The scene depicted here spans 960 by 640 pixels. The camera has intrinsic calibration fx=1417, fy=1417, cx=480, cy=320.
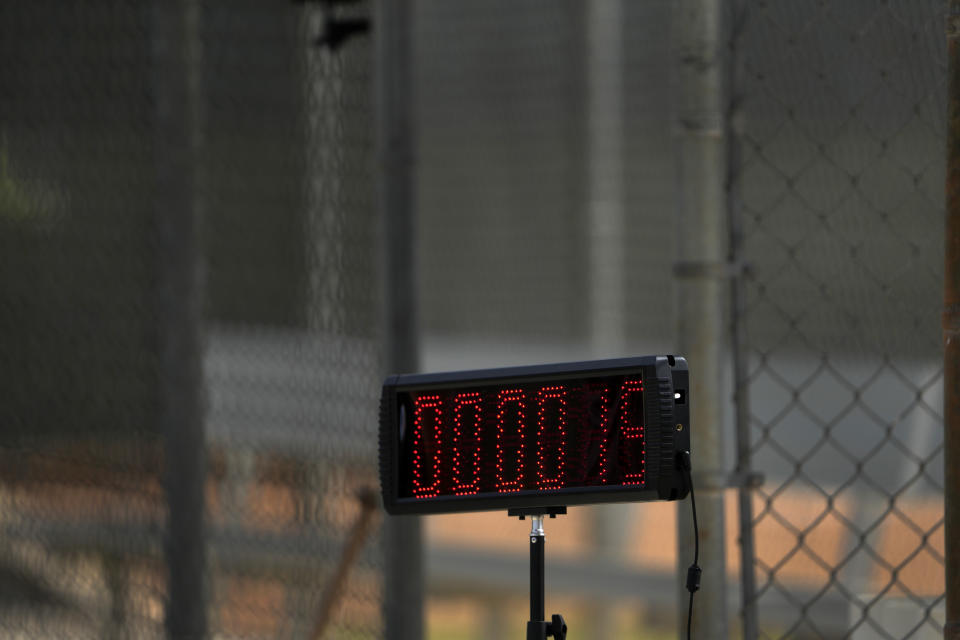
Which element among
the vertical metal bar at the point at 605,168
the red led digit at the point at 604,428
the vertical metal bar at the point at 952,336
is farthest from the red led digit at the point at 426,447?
the vertical metal bar at the point at 605,168

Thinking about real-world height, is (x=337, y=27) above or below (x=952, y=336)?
above

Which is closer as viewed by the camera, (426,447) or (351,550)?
(426,447)

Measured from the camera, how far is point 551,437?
3.25 ft

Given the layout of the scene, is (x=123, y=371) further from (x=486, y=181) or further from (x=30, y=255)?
(x=486, y=181)

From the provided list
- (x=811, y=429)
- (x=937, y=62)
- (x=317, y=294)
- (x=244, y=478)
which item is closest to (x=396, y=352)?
(x=317, y=294)

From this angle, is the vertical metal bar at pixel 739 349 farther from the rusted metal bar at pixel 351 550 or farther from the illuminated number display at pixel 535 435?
the rusted metal bar at pixel 351 550

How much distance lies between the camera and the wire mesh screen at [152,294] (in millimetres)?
1639

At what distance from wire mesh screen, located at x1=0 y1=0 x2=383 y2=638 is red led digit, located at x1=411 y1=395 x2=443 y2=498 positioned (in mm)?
516

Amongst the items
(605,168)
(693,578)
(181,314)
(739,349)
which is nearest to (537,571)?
(693,578)

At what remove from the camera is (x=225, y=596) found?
1.80 meters

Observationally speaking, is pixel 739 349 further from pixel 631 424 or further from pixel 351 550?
pixel 351 550

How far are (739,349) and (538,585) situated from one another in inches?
9.8

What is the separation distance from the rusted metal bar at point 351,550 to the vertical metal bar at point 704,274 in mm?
521

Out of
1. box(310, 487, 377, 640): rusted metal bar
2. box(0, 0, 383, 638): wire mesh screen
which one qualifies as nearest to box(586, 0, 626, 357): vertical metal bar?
box(0, 0, 383, 638): wire mesh screen
